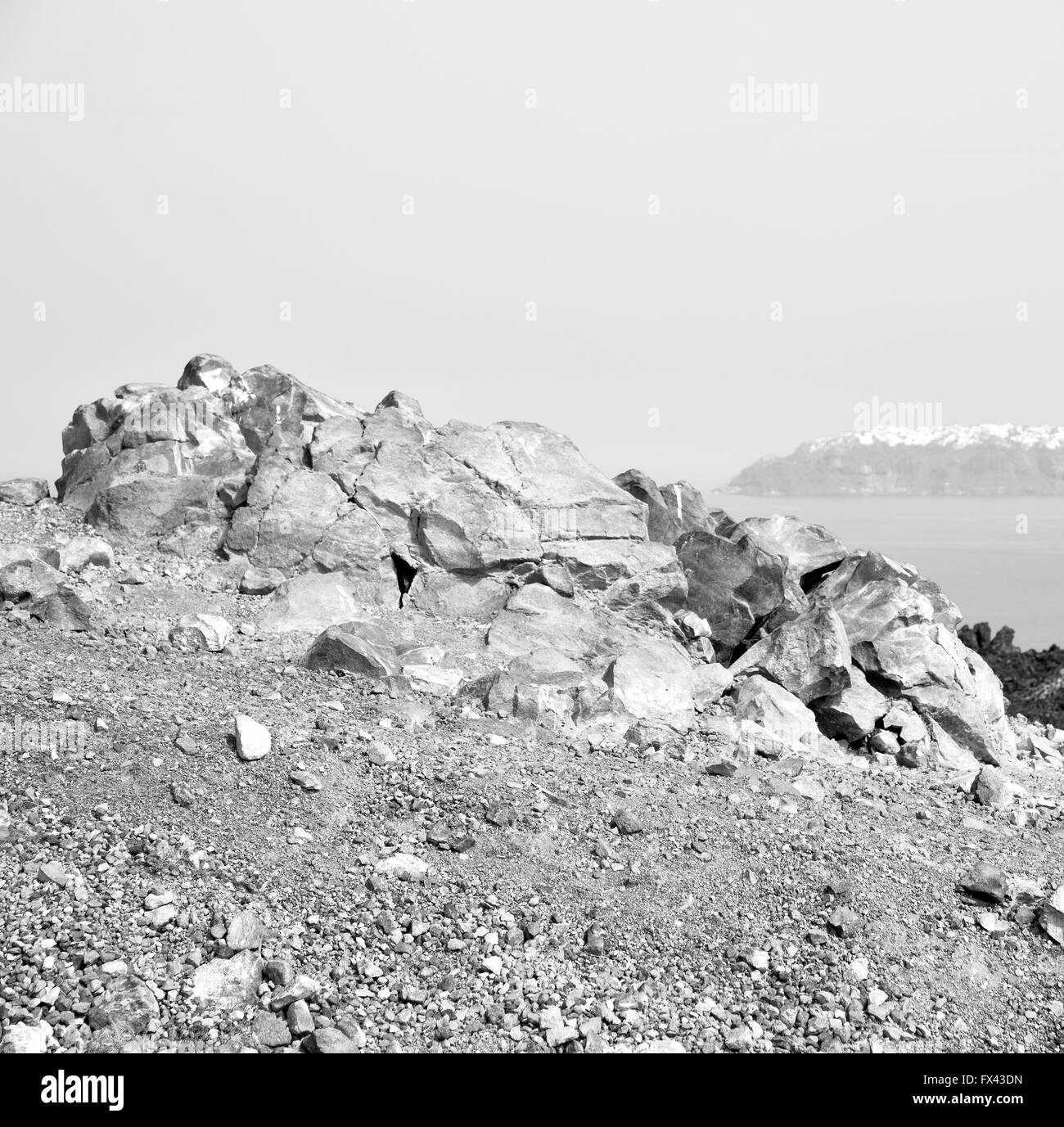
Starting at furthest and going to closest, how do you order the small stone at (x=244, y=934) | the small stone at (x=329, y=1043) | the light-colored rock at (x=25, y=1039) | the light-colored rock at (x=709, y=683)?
1. the light-colored rock at (x=709, y=683)
2. the small stone at (x=244, y=934)
3. the small stone at (x=329, y=1043)
4. the light-colored rock at (x=25, y=1039)

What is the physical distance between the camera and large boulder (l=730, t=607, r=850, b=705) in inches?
436

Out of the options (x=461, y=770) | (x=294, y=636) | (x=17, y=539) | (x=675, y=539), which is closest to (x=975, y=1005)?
(x=461, y=770)

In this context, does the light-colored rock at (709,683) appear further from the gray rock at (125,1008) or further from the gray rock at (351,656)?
the gray rock at (125,1008)

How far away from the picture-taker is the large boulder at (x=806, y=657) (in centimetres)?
1106

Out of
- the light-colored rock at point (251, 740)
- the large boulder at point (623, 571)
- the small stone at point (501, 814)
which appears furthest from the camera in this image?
Result: the large boulder at point (623, 571)

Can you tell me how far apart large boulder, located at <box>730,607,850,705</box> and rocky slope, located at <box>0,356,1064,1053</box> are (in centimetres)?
5

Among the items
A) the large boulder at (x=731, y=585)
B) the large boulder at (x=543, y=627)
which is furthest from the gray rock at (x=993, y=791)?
the large boulder at (x=543, y=627)

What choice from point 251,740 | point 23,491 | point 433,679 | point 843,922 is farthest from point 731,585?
point 23,491

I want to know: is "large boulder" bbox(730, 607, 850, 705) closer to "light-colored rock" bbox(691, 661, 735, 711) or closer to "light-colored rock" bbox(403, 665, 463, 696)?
"light-colored rock" bbox(691, 661, 735, 711)

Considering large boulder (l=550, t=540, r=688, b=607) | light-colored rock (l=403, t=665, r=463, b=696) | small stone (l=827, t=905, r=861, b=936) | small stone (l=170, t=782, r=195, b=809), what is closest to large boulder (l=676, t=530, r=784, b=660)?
large boulder (l=550, t=540, r=688, b=607)

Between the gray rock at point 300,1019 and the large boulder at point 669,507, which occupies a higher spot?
the large boulder at point 669,507

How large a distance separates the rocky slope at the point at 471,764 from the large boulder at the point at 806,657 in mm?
49

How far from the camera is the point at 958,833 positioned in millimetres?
8195

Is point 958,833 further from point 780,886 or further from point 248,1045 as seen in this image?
point 248,1045
